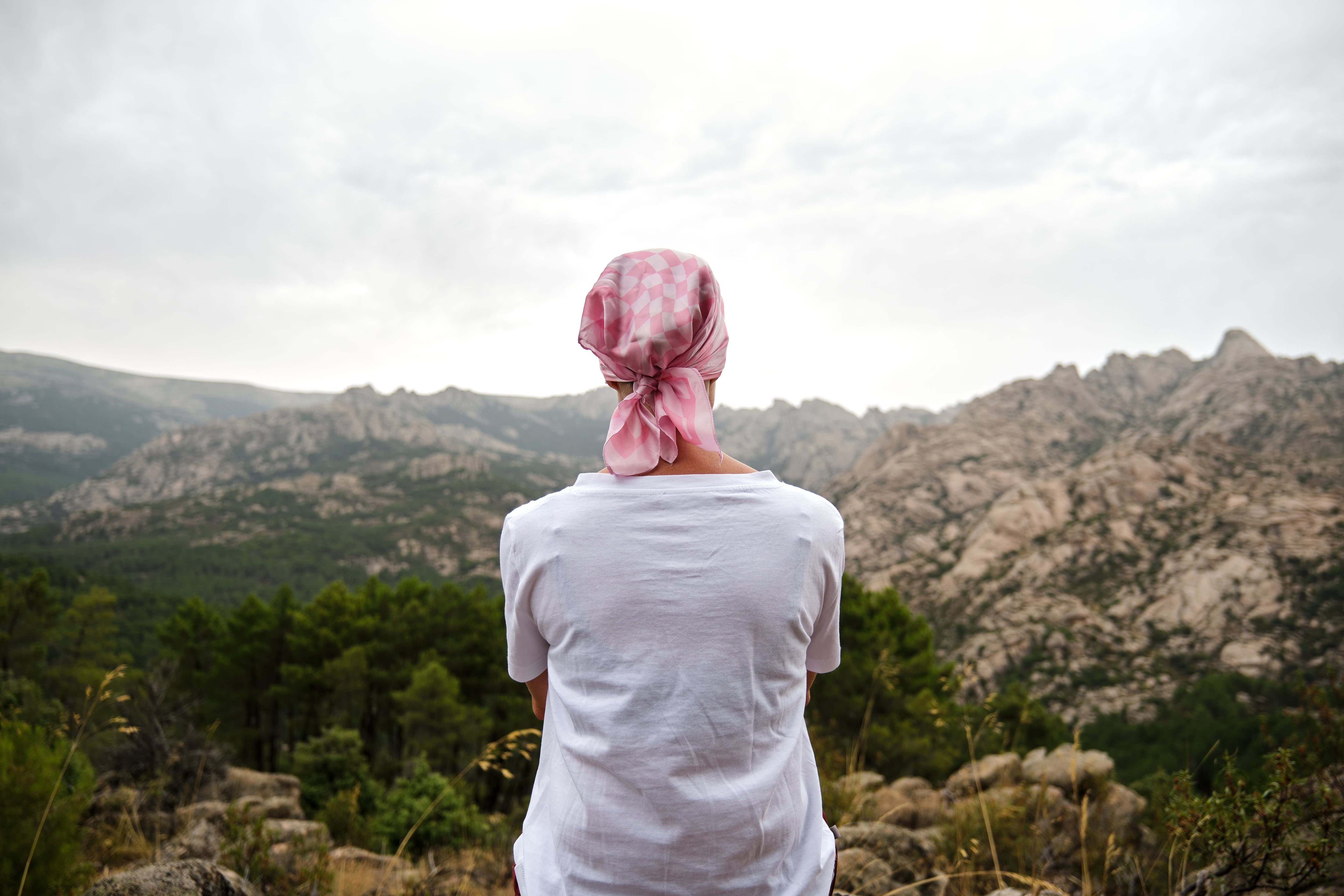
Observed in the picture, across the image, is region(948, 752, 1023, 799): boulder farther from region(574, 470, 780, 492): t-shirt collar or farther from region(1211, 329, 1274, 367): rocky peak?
region(1211, 329, 1274, 367): rocky peak

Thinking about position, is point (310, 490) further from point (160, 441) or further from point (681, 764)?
point (681, 764)

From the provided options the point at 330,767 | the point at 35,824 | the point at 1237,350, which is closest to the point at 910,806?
the point at 35,824

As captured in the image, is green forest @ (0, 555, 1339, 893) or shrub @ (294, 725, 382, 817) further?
shrub @ (294, 725, 382, 817)

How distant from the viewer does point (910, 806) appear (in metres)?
5.75

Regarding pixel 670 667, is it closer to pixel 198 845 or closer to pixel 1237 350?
pixel 198 845

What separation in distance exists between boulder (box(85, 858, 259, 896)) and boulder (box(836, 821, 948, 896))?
9.85 ft

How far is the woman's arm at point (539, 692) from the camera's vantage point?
161cm

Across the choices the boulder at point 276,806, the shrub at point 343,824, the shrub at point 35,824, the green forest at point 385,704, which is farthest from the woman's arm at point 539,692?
the shrub at point 343,824

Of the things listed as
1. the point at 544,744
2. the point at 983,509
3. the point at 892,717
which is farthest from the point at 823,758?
the point at 983,509

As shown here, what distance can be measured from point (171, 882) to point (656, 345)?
2.95 meters

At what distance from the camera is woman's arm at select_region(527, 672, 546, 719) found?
1608 millimetres

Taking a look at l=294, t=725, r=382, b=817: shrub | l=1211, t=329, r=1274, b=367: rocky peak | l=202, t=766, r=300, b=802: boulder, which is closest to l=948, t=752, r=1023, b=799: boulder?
l=202, t=766, r=300, b=802: boulder

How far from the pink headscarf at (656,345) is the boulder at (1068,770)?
762 centimetres

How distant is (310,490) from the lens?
14212 centimetres
